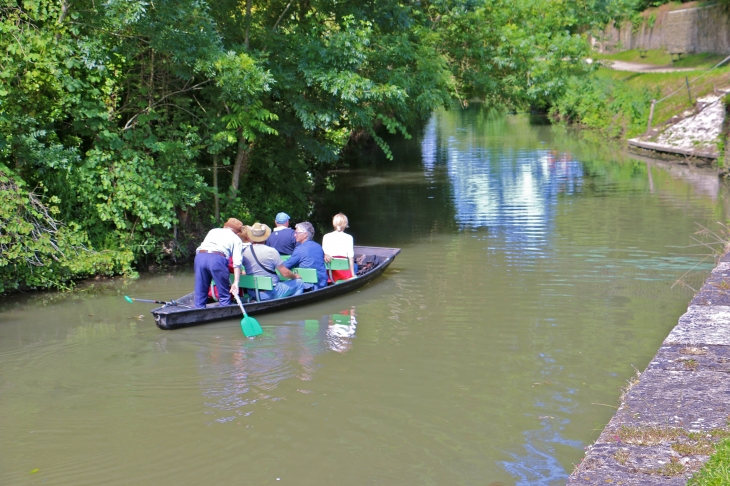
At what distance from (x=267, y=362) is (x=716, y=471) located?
5.87 metres

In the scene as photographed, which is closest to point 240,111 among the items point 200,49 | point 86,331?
point 200,49

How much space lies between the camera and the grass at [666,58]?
133 ft

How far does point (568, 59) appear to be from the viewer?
825 inches

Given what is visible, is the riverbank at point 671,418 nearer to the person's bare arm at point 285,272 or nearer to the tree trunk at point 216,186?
the person's bare arm at point 285,272

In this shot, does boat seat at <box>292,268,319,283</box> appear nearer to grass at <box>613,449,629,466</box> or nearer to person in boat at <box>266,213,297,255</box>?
person in boat at <box>266,213,297,255</box>

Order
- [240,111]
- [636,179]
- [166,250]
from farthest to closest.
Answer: [636,179], [166,250], [240,111]

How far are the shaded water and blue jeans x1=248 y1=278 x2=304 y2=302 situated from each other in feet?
1.01

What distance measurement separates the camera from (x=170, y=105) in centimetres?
1508

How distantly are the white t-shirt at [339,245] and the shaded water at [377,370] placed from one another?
0.74 meters

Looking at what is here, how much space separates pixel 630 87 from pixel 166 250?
29020 millimetres

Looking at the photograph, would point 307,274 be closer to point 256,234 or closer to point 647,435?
point 256,234

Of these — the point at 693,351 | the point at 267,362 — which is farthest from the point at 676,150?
the point at 693,351

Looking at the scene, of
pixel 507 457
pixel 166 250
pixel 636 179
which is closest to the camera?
pixel 507 457

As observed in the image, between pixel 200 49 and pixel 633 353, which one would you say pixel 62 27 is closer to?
pixel 200 49
